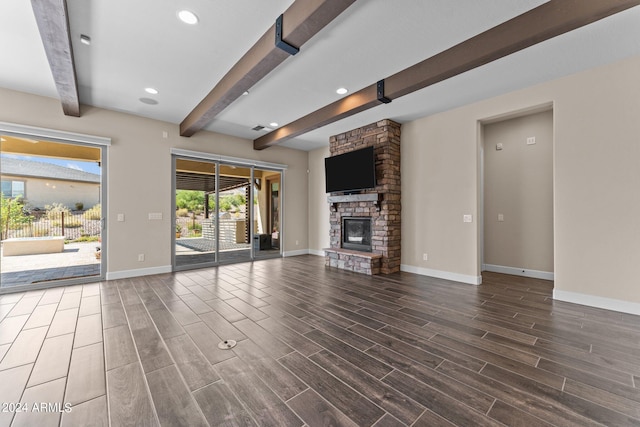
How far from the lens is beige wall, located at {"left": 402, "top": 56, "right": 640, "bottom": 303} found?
3018 mm

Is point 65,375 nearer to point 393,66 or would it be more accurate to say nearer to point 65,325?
point 65,325

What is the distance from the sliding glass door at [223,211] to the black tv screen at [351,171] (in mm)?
1845

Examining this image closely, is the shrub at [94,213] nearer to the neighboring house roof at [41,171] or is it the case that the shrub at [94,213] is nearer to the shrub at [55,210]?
the shrub at [55,210]

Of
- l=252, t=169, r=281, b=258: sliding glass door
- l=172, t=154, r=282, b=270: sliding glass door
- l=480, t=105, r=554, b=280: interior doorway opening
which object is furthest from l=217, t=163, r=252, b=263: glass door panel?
l=480, t=105, r=554, b=280: interior doorway opening

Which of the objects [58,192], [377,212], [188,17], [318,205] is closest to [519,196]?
[377,212]

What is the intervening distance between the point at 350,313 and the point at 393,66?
308 centimetres

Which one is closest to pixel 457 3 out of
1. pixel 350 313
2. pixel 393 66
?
pixel 393 66

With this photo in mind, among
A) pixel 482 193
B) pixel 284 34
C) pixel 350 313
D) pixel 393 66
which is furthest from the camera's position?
pixel 482 193

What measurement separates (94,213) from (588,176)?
7.56 meters

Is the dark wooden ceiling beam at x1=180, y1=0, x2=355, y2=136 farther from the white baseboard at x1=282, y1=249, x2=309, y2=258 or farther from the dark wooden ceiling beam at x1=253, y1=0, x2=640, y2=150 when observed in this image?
the white baseboard at x1=282, y1=249, x2=309, y2=258

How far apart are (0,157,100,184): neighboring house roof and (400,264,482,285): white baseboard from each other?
6023 millimetres

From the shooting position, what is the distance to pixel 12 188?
12.9 feet

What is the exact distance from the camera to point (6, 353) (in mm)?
2170

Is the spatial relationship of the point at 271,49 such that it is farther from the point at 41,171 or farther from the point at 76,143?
the point at 41,171
